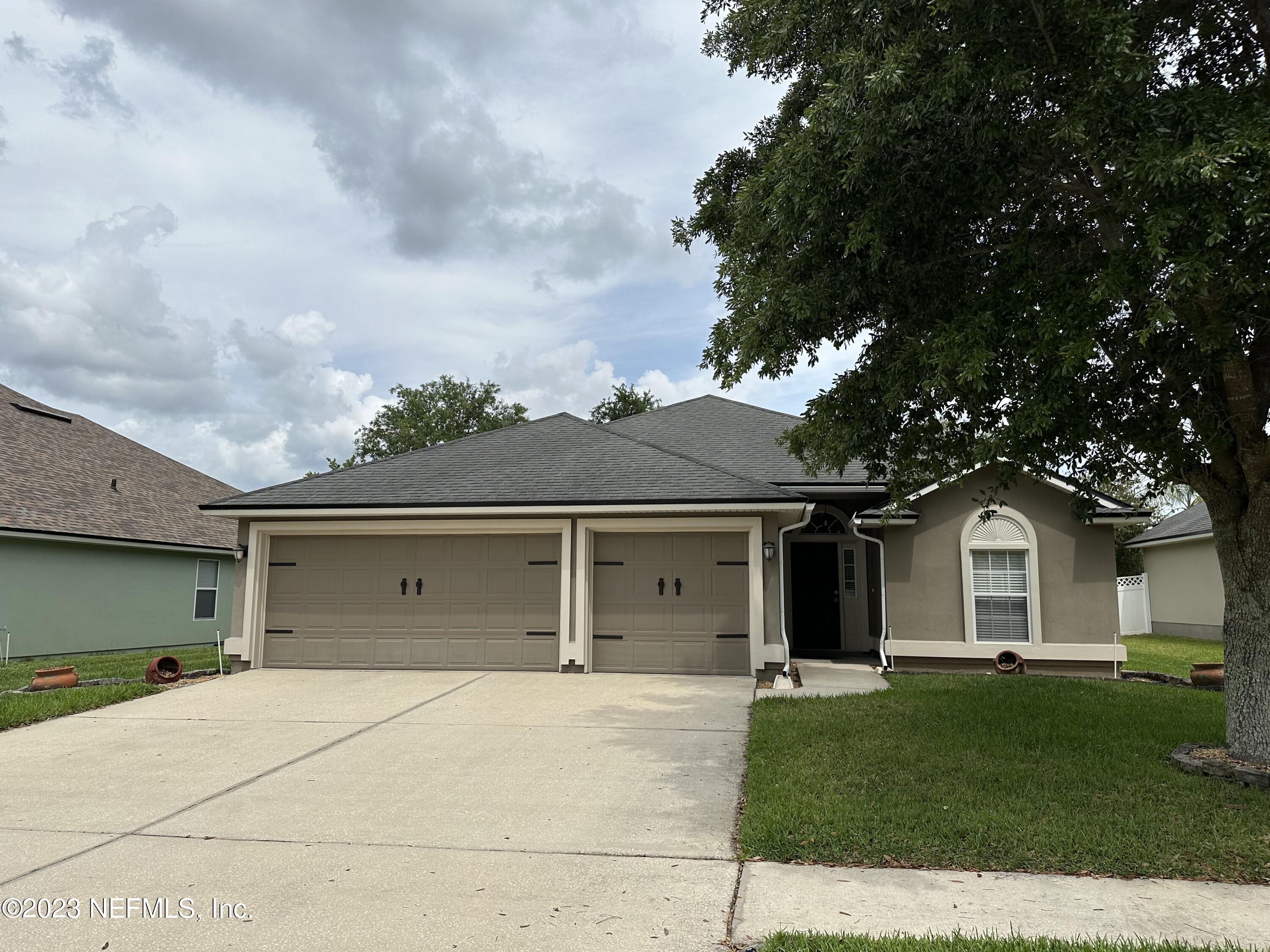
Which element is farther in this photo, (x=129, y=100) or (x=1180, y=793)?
(x=129, y=100)

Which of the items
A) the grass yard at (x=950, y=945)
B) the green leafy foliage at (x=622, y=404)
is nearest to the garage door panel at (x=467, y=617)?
the grass yard at (x=950, y=945)

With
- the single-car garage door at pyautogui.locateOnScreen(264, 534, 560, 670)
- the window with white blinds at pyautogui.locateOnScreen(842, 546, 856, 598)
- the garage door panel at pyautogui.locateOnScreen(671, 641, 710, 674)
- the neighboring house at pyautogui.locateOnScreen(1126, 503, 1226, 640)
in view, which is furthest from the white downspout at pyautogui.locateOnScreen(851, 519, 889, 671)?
the neighboring house at pyautogui.locateOnScreen(1126, 503, 1226, 640)

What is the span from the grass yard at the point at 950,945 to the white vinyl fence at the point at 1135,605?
2427cm

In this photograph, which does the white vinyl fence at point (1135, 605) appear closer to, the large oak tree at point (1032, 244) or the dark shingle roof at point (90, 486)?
the large oak tree at point (1032, 244)

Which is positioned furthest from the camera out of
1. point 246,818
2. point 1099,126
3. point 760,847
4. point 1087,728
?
point 1087,728

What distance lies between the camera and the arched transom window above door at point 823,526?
14.4 meters

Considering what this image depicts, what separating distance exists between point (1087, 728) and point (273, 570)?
1122cm

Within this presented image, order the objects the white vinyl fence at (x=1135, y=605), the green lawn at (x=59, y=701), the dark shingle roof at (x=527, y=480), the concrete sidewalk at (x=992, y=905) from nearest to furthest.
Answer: the concrete sidewalk at (x=992, y=905) → the green lawn at (x=59, y=701) → the dark shingle roof at (x=527, y=480) → the white vinyl fence at (x=1135, y=605)

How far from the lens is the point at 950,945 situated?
11.2ft

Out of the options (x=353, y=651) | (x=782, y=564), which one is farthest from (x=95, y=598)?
(x=782, y=564)

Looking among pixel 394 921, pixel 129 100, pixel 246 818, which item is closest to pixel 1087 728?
pixel 394 921

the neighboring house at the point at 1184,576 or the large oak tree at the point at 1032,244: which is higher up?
the large oak tree at the point at 1032,244

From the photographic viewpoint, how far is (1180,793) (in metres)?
5.59

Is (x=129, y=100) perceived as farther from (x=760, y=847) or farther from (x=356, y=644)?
(x=760, y=847)
